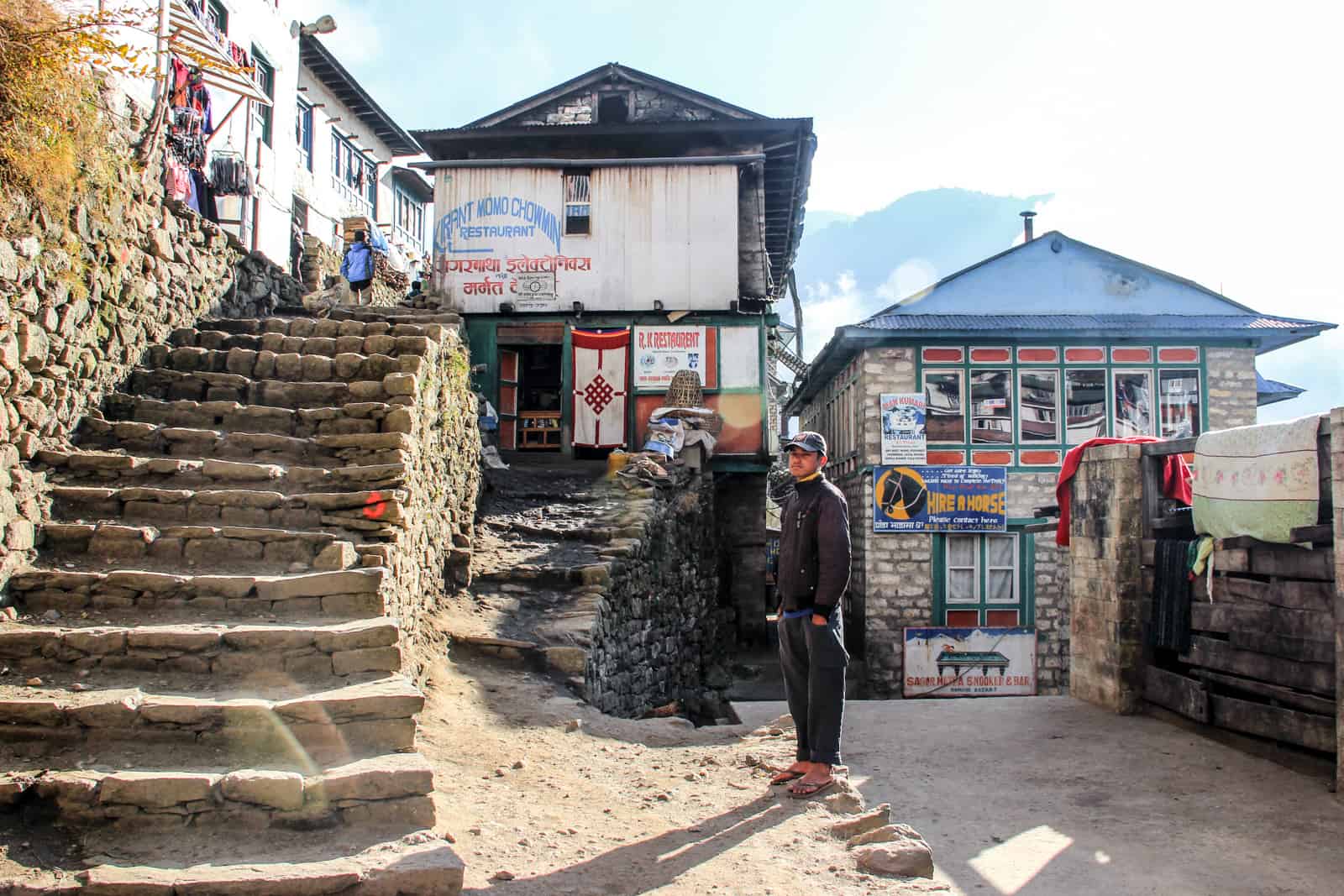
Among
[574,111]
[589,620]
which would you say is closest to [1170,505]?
[589,620]

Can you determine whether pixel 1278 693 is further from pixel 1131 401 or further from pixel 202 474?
pixel 1131 401

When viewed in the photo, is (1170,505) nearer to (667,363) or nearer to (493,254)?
(667,363)

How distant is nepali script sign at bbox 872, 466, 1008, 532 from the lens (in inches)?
634

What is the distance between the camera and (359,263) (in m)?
15.0

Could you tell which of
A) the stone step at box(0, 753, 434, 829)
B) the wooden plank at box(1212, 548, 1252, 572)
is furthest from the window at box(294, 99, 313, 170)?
the wooden plank at box(1212, 548, 1252, 572)

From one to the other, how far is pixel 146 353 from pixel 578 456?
8880 millimetres

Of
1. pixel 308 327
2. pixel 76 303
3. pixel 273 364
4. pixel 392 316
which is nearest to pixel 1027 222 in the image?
pixel 392 316

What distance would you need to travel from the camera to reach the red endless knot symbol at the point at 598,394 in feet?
52.3

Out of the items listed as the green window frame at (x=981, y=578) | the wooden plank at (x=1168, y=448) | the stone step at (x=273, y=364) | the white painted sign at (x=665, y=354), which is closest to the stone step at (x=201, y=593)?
the stone step at (x=273, y=364)

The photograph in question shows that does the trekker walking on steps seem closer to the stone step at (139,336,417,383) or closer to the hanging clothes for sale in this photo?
the hanging clothes for sale

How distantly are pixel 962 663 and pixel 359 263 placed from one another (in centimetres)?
1243

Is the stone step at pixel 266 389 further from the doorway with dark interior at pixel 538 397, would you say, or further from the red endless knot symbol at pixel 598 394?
the doorway with dark interior at pixel 538 397

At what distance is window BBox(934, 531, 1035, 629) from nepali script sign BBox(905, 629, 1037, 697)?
0.83ft

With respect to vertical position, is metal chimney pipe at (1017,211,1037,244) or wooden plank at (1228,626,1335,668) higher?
metal chimney pipe at (1017,211,1037,244)
